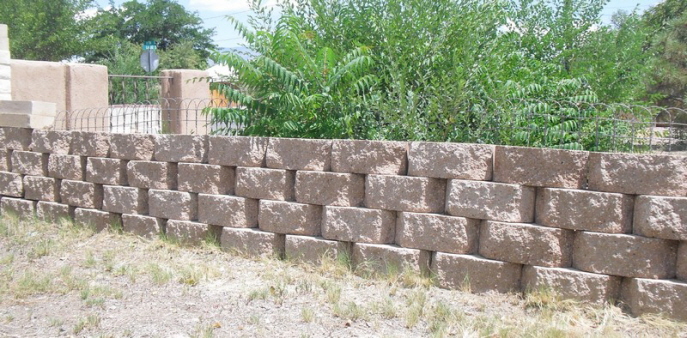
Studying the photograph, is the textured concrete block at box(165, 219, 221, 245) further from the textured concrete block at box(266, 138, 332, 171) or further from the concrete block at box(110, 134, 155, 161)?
the textured concrete block at box(266, 138, 332, 171)

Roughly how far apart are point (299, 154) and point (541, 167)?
89.7 inches

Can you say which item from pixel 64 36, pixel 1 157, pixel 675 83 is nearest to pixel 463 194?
pixel 1 157

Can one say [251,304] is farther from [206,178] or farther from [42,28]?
[42,28]

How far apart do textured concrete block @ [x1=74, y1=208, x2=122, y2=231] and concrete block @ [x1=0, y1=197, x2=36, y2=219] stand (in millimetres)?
947

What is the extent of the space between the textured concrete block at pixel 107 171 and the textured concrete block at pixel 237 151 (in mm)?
1420

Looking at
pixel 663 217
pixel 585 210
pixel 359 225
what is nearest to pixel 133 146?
pixel 359 225

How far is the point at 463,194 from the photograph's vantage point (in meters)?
5.27

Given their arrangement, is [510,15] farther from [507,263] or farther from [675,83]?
[675,83]

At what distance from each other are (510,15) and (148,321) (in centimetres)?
573

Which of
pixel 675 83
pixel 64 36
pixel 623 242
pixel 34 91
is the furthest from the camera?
pixel 64 36

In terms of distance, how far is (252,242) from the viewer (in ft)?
20.8

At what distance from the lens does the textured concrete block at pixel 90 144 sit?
24.6 ft

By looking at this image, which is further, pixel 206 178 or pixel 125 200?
pixel 125 200

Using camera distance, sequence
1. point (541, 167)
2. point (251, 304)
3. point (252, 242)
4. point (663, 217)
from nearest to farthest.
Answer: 1. point (663, 217)
2. point (541, 167)
3. point (251, 304)
4. point (252, 242)
